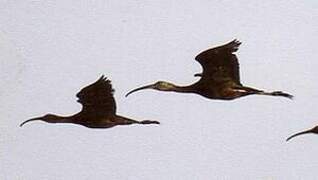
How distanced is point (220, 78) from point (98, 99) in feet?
0.69

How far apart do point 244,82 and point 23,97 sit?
38 cm

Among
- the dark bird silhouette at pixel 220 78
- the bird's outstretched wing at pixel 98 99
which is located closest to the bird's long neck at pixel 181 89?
the dark bird silhouette at pixel 220 78

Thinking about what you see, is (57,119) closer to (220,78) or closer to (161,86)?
(161,86)

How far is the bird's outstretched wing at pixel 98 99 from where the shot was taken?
1.27m

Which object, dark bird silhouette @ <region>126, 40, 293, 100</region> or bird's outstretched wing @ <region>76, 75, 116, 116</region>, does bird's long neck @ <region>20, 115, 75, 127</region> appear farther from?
dark bird silhouette @ <region>126, 40, 293, 100</region>

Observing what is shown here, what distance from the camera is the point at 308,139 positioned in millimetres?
1234

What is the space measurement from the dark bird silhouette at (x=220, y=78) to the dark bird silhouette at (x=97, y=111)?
111 millimetres

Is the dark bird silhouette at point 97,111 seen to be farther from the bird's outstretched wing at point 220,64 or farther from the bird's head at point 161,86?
the bird's outstretched wing at point 220,64

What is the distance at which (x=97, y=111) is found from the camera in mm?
1275

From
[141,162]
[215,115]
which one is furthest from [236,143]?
[141,162]

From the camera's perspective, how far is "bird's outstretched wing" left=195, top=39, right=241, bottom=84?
125 cm

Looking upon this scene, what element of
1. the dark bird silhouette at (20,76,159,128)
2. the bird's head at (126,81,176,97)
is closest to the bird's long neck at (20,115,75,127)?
the dark bird silhouette at (20,76,159,128)

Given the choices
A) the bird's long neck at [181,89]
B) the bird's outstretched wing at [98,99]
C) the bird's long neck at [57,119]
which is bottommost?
the bird's long neck at [57,119]

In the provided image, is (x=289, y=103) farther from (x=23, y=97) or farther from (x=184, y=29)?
(x=23, y=97)
